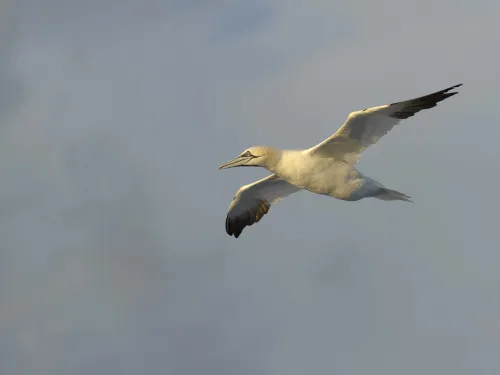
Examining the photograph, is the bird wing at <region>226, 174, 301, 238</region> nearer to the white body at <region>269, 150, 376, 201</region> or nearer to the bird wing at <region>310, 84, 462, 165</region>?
the white body at <region>269, 150, 376, 201</region>

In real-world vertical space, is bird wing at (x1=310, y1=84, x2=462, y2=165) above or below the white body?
above

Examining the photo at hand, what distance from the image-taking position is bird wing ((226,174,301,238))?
1232 inches

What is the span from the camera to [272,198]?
104 feet

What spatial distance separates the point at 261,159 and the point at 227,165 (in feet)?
4.35

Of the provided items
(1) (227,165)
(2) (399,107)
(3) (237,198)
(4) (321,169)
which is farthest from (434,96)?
(3) (237,198)

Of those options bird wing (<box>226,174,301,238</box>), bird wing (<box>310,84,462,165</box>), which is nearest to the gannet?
bird wing (<box>310,84,462,165</box>)

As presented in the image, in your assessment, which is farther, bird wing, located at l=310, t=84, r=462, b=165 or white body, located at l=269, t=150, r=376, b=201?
white body, located at l=269, t=150, r=376, b=201

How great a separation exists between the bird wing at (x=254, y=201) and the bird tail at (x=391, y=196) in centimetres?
383

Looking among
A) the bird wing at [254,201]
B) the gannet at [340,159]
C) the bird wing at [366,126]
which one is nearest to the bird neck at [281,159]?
the gannet at [340,159]

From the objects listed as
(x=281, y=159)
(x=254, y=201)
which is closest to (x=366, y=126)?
(x=281, y=159)

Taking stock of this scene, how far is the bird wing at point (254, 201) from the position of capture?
31.3 metres

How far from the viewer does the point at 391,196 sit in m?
28.4

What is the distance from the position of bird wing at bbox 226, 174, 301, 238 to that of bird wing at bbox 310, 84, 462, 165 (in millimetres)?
4040

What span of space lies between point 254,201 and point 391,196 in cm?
510
